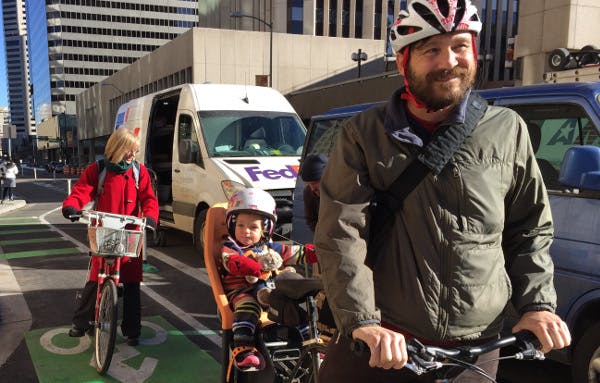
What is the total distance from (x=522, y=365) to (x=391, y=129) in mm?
3396

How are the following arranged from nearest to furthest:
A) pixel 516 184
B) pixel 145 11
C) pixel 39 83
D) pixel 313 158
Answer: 1. pixel 516 184
2. pixel 313 158
3. pixel 145 11
4. pixel 39 83

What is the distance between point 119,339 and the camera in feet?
15.5

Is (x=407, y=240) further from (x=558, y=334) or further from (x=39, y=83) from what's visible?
(x=39, y=83)

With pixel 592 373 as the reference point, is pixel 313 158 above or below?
above

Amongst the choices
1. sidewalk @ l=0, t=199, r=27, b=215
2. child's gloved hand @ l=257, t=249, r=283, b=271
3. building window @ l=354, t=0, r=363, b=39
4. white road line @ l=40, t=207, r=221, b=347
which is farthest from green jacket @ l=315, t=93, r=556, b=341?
building window @ l=354, t=0, r=363, b=39

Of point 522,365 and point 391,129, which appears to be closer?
point 391,129

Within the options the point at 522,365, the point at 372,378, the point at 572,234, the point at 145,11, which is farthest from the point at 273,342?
the point at 145,11

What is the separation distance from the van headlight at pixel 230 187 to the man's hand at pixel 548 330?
5.46 meters

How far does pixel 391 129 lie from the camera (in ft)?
5.41

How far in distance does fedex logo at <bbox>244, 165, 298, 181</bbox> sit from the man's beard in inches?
213

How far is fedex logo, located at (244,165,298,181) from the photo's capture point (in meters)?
7.10

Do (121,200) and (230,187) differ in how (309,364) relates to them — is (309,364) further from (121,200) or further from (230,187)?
(230,187)

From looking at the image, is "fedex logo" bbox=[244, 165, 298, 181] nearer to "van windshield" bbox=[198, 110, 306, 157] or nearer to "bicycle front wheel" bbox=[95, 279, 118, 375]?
"van windshield" bbox=[198, 110, 306, 157]

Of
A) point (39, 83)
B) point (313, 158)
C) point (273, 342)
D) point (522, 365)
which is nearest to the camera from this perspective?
point (273, 342)
